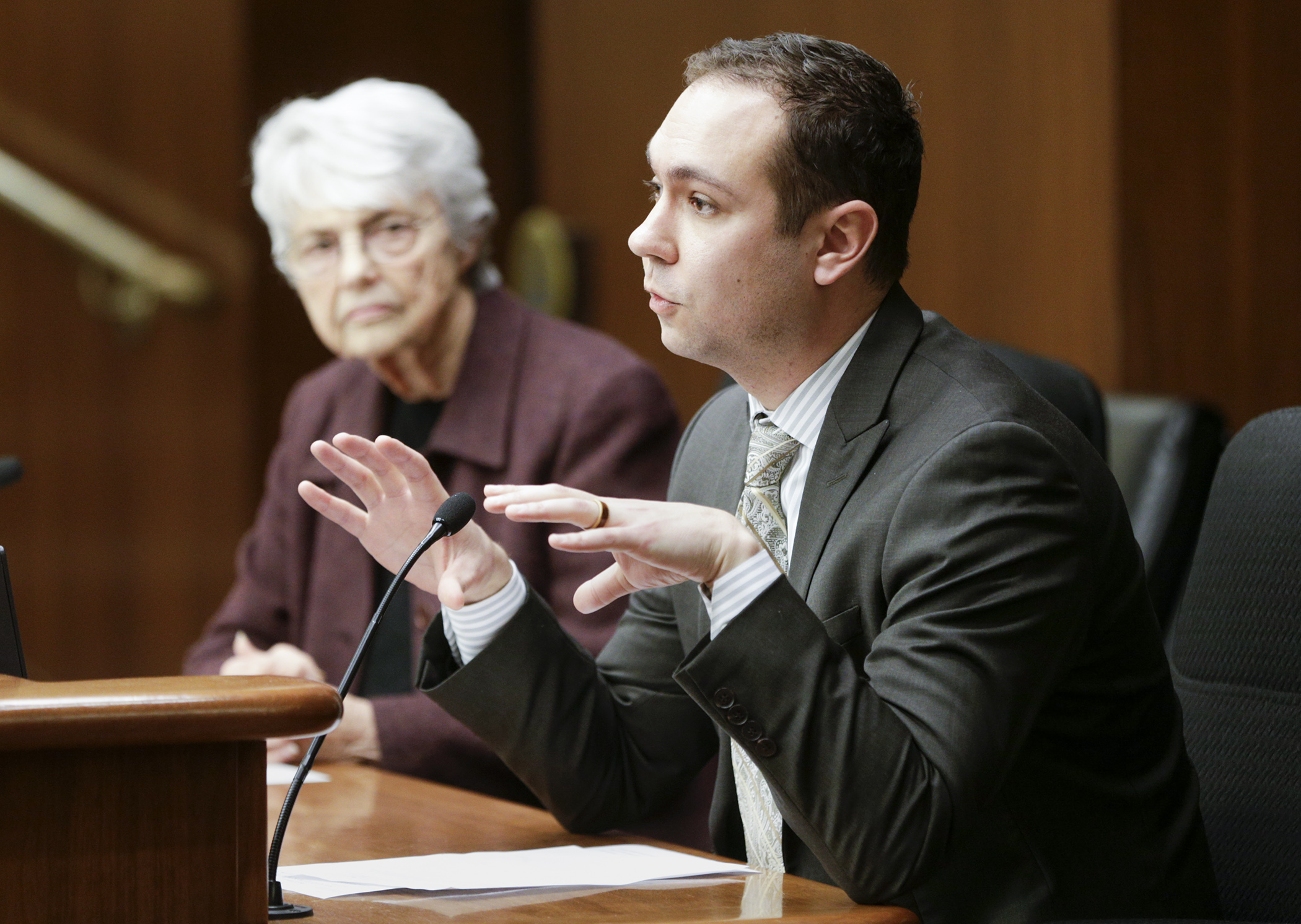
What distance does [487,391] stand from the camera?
86.1 inches

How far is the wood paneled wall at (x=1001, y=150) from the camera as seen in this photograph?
2.73 metres

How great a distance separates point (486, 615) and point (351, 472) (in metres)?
0.18

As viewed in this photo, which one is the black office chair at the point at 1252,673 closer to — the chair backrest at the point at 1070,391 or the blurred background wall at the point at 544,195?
the chair backrest at the point at 1070,391

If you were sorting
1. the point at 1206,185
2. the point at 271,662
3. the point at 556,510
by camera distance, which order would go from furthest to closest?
the point at 1206,185, the point at 271,662, the point at 556,510

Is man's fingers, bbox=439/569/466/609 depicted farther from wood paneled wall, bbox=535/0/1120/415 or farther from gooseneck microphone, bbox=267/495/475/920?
wood paneled wall, bbox=535/0/1120/415

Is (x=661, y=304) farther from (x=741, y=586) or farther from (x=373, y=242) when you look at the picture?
(x=373, y=242)

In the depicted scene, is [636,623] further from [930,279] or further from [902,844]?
[930,279]

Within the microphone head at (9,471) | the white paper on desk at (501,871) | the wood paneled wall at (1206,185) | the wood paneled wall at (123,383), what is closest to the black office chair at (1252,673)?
the white paper on desk at (501,871)

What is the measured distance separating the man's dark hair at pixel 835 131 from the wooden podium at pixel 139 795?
62cm

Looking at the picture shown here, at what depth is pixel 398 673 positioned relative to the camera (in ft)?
7.18

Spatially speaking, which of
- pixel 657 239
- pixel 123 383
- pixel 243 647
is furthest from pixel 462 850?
pixel 123 383

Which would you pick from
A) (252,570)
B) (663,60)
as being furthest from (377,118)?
(663,60)

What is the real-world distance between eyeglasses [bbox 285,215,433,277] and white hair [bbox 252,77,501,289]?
0.03 metres

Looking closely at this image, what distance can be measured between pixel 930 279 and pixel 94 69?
1.89m
